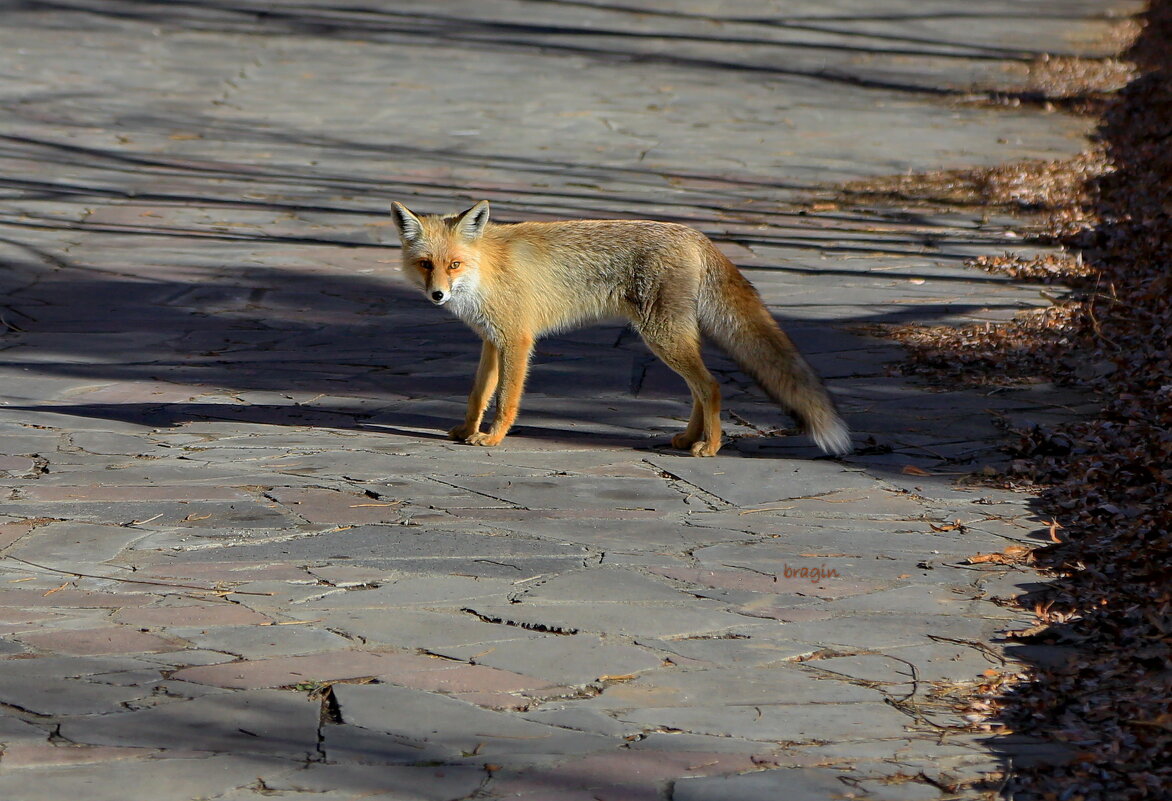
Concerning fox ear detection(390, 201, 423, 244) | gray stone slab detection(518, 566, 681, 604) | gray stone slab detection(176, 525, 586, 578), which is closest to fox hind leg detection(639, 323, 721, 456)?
fox ear detection(390, 201, 423, 244)

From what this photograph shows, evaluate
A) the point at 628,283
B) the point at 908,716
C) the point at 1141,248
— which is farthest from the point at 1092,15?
the point at 908,716

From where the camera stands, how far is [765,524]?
5453 mm

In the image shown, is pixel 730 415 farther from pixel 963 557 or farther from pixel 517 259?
pixel 963 557

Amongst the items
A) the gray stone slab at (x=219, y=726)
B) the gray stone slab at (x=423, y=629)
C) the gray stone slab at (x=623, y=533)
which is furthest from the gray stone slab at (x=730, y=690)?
the gray stone slab at (x=623, y=533)

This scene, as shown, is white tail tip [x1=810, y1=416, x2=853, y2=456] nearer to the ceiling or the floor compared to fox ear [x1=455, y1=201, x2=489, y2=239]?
nearer to the floor

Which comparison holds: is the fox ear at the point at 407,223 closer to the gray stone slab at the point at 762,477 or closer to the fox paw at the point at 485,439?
the fox paw at the point at 485,439

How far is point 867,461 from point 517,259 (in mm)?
1864

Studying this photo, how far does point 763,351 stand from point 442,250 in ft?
4.99

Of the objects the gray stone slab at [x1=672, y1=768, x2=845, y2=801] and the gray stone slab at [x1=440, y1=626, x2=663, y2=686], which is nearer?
the gray stone slab at [x1=672, y1=768, x2=845, y2=801]

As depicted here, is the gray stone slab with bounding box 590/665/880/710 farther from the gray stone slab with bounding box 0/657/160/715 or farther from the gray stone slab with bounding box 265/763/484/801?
the gray stone slab with bounding box 0/657/160/715

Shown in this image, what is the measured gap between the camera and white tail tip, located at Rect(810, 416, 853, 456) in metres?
6.20

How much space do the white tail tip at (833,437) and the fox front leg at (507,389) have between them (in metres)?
1.37

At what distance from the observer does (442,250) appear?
6402 millimetres

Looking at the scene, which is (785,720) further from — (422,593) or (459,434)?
(459,434)
